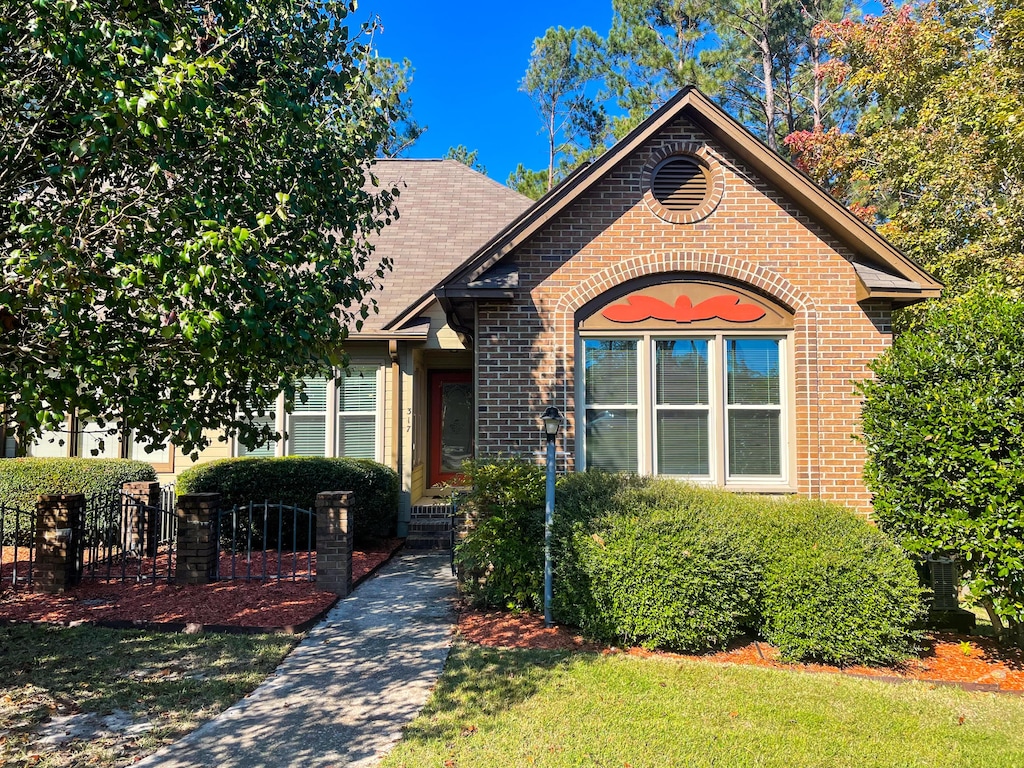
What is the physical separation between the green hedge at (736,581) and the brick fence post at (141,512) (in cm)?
566

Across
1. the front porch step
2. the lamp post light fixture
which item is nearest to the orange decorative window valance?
the lamp post light fixture

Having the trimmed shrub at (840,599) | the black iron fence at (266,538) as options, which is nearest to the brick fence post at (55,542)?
the black iron fence at (266,538)

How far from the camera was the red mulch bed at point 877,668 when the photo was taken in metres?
5.81

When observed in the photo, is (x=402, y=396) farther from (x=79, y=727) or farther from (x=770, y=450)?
(x=79, y=727)

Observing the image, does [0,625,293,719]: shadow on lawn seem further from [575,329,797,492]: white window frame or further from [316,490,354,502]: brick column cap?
[575,329,797,492]: white window frame

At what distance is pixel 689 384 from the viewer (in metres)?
8.73

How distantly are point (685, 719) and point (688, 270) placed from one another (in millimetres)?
5625

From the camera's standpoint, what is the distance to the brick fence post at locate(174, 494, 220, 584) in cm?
782

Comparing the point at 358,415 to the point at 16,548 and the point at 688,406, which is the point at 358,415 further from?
the point at 688,406

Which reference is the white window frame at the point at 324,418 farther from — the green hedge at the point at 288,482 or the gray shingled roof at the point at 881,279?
the gray shingled roof at the point at 881,279

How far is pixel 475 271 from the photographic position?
27.5 ft

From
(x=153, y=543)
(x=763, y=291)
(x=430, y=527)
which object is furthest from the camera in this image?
(x=430, y=527)

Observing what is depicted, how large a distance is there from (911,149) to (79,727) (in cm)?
1717

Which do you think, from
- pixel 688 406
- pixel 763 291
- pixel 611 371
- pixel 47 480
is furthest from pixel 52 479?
pixel 763 291
